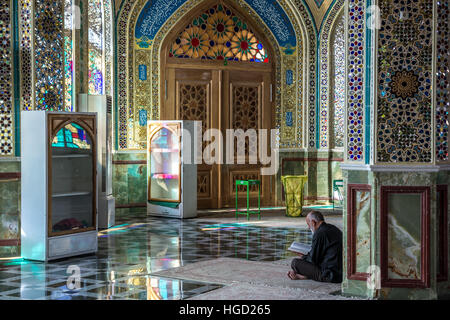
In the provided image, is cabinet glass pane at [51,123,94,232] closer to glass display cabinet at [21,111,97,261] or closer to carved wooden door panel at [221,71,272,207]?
glass display cabinet at [21,111,97,261]

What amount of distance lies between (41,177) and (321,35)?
7.12 m

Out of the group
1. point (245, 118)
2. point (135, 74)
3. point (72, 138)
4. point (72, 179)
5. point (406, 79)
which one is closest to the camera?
point (406, 79)

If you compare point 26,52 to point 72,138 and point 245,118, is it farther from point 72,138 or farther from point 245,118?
point 245,118

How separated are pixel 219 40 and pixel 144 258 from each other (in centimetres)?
602

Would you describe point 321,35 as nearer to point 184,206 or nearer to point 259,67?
point 259,67

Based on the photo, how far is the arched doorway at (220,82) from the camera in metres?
11.8

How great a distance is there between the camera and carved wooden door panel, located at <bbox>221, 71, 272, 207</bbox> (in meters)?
12.2

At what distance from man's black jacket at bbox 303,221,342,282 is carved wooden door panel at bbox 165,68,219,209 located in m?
6.17

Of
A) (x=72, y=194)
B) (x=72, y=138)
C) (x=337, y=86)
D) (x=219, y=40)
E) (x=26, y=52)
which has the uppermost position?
(x=219, y=40)

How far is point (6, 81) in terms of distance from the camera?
7.42 metres

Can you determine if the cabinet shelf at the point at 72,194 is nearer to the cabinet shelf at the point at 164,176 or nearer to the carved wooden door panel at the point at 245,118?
the cabinet shelf at the point at 164,176

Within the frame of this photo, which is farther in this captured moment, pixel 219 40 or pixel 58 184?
pixel 219 40

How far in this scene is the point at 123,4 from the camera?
11359 millimetres

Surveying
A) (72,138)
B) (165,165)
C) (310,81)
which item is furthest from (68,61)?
(310,81)
